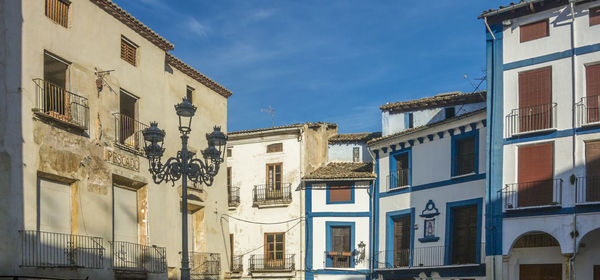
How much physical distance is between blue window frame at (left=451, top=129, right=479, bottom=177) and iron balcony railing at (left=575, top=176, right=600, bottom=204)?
4751mm

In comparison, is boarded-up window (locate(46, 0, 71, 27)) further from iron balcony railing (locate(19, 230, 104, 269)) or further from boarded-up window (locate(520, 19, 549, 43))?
boarded-up window (locate(520, 19, 549, 43))

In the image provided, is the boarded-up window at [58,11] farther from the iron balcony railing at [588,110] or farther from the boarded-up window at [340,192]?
the boarded-up window at [340,192]

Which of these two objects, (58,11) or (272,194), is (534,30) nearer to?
(58,11)

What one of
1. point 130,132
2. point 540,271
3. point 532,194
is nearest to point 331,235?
point 540,271

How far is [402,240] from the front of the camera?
3134 centimetres

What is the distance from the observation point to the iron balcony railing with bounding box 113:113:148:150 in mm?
22078

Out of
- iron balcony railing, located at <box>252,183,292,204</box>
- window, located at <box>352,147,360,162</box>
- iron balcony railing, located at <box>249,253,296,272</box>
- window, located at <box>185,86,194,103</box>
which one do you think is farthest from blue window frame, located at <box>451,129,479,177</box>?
iron balcony railing, located at <box>249,253,296,272</box>

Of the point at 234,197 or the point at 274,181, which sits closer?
the point at 274,181

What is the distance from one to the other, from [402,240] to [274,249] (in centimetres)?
752

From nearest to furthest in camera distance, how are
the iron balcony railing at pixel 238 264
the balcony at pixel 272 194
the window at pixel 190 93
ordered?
1. the window at pixel 190 93
2. the balcony at pixel 272 194
3. the iron balcony railing at pixel 238 264

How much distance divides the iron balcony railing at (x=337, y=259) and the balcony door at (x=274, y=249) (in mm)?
2456

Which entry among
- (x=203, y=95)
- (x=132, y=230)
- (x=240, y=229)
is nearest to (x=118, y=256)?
(x=132, y=230)

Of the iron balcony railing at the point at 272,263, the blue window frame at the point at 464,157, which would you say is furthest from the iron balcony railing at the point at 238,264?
the blue window frame at the point at 464,157

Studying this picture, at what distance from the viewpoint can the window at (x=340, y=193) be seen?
34.5 metres
